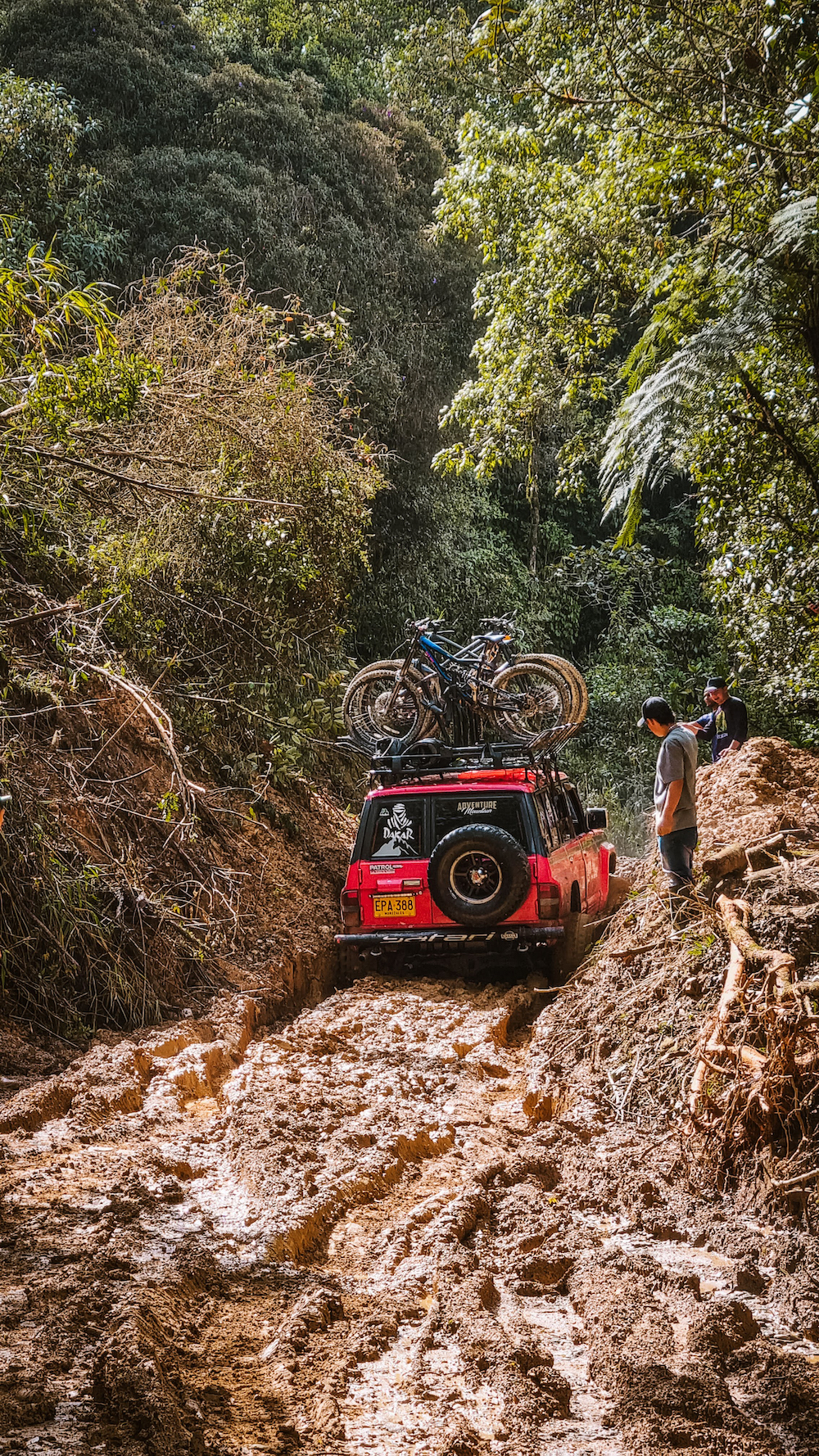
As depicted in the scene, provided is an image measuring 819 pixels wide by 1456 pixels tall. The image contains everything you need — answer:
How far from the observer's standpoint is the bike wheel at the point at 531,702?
29.6 feet

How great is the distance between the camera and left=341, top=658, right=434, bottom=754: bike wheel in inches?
357

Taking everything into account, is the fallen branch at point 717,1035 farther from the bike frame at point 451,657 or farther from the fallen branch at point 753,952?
the bike frame at point 451,657

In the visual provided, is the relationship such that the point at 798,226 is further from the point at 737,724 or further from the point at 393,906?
the point at 737,724

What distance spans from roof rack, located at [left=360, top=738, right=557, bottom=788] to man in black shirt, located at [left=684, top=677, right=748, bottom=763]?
7.52ft

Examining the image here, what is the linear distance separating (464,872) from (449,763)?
1.18 metres

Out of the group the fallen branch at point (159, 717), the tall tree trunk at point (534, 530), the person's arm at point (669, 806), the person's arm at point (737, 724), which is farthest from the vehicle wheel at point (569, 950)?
the tall tree trunk at point (534, 530)

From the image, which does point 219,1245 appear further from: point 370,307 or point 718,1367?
point 370,307

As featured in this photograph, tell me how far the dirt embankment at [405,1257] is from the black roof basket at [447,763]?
2470mm

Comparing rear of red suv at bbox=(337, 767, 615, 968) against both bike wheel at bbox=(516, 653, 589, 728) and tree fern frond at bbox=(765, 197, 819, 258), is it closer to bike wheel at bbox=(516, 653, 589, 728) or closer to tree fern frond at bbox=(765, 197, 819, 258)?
bike wheel at bbox=(516, 653, 589, 728)

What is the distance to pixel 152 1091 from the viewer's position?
190 inches

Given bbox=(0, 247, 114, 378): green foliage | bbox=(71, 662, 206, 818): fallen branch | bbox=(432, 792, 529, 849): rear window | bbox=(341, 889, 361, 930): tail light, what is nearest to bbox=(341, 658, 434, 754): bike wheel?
bbox=(432, 792, 529, 849): rear window

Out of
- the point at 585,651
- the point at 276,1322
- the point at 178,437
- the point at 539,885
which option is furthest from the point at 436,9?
the point at 276,1322

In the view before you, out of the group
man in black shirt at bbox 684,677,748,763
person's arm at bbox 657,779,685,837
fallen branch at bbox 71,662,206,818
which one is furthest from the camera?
man in black shirt at bbox 684,677,748,763

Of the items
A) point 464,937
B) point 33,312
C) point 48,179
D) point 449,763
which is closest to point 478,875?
point 464,937
